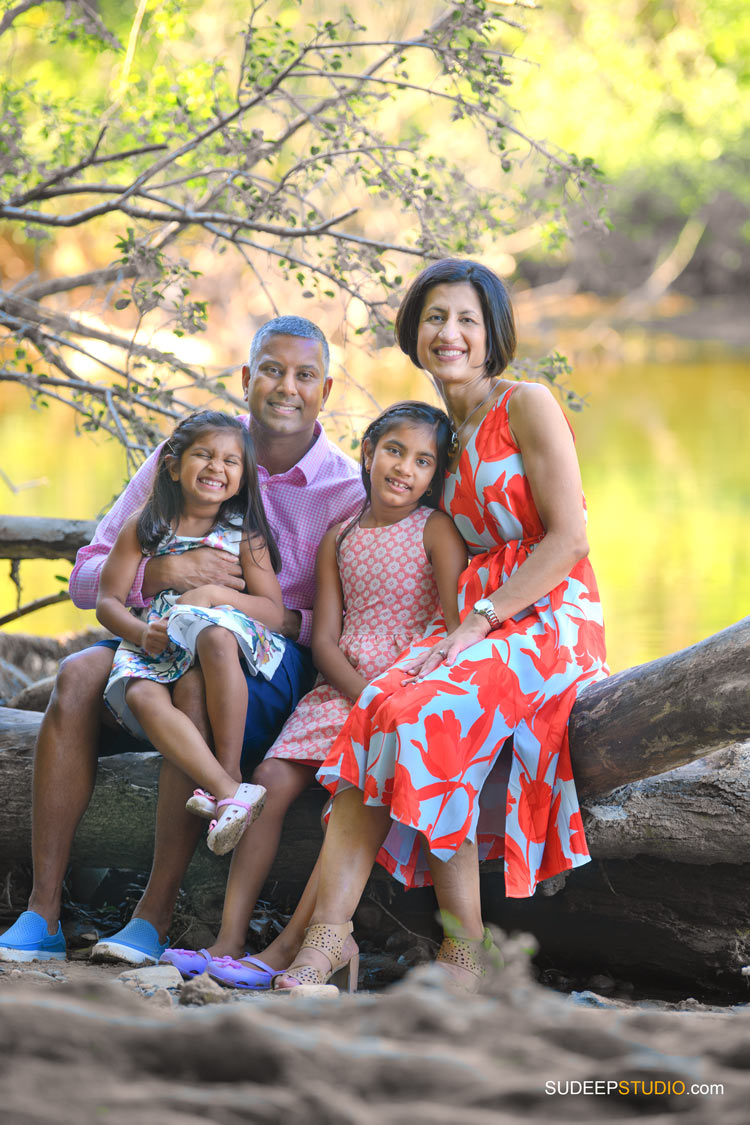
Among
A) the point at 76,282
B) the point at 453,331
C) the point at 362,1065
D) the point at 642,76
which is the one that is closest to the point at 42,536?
the point at 76,282

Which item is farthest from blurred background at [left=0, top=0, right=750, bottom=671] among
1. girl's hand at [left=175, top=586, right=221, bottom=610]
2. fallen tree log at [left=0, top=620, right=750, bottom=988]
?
fallen tree log at [left=0, top=620, right=750, bottom=988]

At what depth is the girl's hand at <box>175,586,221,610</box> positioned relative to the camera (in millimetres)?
3043

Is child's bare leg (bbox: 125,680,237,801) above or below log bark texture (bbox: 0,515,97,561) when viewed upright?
below

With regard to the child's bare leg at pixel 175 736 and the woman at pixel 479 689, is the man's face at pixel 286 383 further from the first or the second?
the child's bare leg at pixel 175 736

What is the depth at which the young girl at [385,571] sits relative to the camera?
3.04m

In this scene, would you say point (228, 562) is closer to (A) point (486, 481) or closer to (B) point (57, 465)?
(A) point (486, 481)

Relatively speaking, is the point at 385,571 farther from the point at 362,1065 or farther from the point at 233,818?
the point at 362,1065

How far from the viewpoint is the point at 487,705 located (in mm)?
2660

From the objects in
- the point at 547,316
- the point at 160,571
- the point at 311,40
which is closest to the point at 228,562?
the point at 160,571

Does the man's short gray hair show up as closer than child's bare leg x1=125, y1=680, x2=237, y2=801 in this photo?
No

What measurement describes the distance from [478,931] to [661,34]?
51.5ft

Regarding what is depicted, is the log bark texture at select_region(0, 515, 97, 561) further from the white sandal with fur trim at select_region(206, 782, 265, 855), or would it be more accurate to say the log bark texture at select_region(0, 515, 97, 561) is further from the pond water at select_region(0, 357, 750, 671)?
the white sandal with fur trim at select_region(206, 782, 265, 855)

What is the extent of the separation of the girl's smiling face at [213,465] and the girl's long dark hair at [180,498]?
0.02 meters

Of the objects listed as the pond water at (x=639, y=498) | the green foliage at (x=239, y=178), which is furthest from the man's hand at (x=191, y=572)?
the pond water at (x=639, y=498)
